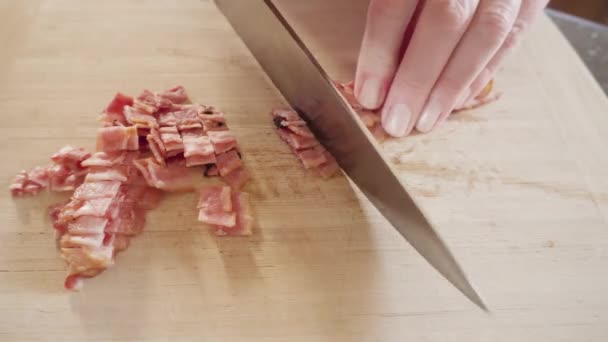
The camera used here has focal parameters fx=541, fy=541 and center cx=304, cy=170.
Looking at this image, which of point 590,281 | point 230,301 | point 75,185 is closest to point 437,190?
point 590,281

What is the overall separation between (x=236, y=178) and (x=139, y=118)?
0.29 m

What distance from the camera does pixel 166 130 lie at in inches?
53.6

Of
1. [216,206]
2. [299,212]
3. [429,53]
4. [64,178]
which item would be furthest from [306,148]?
[64,178]

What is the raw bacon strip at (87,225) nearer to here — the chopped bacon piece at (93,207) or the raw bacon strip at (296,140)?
the chopped bacon piece at (93,207)

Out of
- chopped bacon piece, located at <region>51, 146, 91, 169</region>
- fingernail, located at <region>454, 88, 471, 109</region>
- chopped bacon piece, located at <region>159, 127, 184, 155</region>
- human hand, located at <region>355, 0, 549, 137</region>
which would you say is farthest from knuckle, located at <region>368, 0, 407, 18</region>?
chopped bacon piece, located at <region>51, 146, 91, 169</region>

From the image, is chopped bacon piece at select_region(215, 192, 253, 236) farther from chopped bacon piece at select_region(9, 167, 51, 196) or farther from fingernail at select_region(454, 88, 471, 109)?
fingernail at select_region(454, 88, 471, 109)

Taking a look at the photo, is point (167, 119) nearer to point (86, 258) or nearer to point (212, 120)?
point (212, 120)

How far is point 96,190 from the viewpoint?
1.27 meters

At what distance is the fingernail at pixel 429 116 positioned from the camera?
143 centimetres

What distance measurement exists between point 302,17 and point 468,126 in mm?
607

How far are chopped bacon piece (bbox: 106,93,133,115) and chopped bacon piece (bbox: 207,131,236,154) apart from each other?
0.24 meters

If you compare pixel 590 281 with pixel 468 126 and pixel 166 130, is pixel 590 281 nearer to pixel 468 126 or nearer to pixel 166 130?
pixel 468 126

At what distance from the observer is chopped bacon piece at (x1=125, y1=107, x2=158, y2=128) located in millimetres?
1361

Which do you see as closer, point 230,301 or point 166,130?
point 230,301
